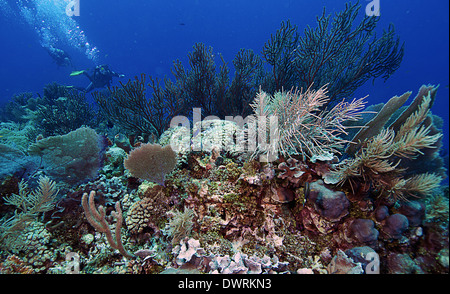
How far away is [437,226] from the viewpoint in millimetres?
2078

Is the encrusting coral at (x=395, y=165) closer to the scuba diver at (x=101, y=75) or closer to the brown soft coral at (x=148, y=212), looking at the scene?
the brown soft coral at (x=148, y=212)

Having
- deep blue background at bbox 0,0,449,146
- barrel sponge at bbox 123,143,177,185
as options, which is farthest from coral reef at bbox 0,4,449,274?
deep blue background at bbox 0,0,449,146

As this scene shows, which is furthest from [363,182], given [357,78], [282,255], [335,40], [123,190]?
[357,78]

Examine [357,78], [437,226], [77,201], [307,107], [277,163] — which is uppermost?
[357,78]

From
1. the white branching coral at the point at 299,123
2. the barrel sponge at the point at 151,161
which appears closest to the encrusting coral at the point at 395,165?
the white branching coral at the point at 299,123

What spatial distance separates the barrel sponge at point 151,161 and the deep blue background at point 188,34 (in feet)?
168

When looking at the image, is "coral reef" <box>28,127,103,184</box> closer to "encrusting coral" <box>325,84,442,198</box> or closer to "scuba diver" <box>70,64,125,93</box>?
"encrusting coral" <box>325,84,442,198</box>

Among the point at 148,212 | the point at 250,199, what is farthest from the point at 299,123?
the point at 148,212

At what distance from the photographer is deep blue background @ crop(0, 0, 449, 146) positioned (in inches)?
2028

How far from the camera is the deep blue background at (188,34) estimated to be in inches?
2028

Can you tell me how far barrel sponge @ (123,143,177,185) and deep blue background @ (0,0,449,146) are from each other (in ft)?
168

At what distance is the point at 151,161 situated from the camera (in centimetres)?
275
